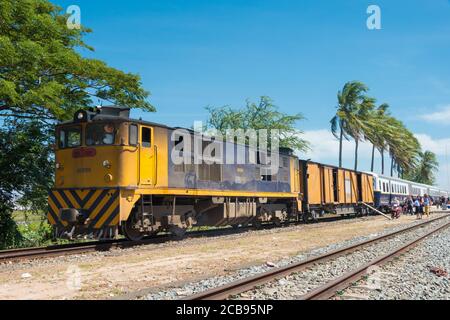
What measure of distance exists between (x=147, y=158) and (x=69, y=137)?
2.38m

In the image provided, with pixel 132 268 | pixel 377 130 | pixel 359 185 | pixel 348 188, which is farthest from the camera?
pixel 377 130

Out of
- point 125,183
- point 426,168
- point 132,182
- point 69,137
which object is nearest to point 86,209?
point 125,183

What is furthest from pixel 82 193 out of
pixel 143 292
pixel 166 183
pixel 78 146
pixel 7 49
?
pixel 143 292

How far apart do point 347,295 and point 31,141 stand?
1337cm

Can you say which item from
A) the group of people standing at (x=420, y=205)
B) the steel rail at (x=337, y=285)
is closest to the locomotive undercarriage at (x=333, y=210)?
the group of people standing at (x=420, y=205)

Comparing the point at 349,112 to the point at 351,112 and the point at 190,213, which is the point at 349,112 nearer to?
the point at 351,112

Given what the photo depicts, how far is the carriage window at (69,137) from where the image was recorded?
1241 centimetres

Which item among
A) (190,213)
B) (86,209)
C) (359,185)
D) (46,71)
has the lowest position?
(190,213)

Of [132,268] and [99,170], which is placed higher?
[99,170]

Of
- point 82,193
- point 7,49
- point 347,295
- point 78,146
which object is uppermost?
point 7,49

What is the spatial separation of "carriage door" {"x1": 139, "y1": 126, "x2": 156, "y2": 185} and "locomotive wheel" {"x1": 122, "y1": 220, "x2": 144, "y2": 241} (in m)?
1.35

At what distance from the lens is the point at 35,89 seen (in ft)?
48.6
